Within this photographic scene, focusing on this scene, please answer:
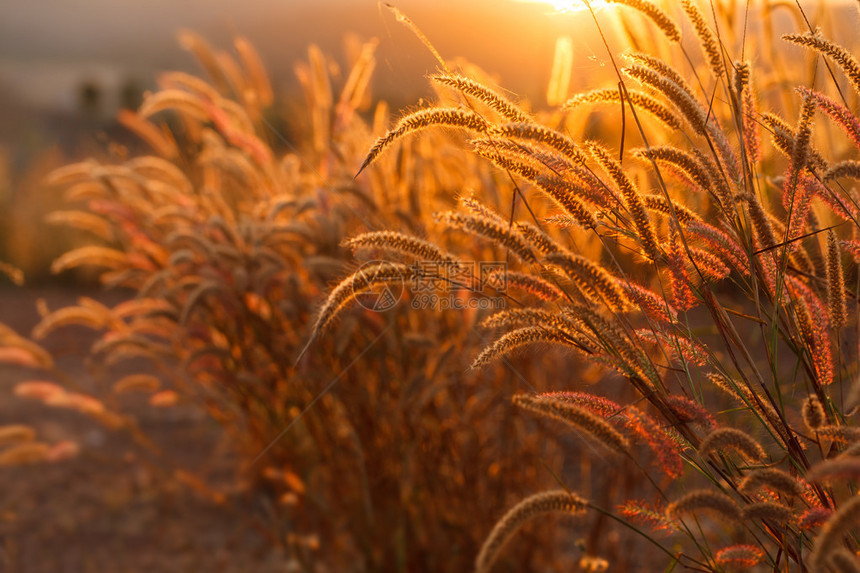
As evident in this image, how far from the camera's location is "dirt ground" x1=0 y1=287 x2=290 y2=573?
2520 mm

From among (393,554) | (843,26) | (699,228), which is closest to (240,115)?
(393,554)

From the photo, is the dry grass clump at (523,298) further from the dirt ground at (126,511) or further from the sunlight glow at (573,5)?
the dirt ground at (126,511)

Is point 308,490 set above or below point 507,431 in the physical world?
below

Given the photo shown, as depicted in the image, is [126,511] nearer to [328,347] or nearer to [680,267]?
[328,347]

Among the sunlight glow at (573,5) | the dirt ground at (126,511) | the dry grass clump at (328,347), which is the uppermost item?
the sunlight glow at (573,5)

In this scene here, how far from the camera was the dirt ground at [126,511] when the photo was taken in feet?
8.27

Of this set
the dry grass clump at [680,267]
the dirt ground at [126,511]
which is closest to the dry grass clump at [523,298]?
the dry grass clump at [680,267]

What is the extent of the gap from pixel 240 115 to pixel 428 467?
4.76ft

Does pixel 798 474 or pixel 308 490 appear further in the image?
pixel 308 490

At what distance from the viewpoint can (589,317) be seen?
96 cm

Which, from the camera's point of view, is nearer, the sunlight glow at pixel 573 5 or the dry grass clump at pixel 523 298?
the dry grass clump at pixel 523 298

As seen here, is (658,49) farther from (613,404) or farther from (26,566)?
(26,566)

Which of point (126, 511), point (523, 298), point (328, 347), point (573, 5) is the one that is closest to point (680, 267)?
point (573, 5)

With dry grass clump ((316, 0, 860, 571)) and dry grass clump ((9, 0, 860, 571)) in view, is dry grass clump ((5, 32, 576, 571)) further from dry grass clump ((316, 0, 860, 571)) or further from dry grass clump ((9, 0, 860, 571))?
dry grass clump ((316, 0, 860, 571))
